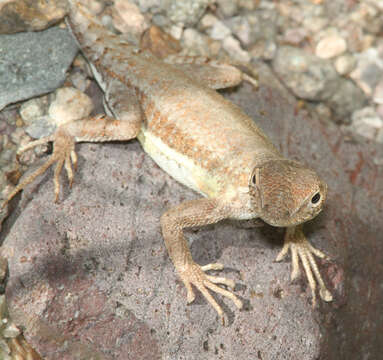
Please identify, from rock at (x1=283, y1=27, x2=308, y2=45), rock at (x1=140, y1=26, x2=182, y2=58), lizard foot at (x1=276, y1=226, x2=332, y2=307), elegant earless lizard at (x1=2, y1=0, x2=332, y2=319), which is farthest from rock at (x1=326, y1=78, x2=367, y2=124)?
lizard foot at (x1=276, y1=226, x2=332, y2=307)

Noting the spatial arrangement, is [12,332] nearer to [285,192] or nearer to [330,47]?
[285,192]

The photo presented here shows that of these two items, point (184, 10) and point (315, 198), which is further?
point (184, 10)

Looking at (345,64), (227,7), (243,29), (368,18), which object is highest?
(227,7)

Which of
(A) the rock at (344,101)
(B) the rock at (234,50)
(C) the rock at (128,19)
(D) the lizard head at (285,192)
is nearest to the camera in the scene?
(D) the lizard head at (285,192)

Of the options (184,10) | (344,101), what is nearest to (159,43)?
(184,10)

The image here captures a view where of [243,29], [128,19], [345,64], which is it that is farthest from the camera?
[345,64]

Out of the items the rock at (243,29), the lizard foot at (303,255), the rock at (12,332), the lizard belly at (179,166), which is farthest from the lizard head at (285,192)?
the rock at (243,29)

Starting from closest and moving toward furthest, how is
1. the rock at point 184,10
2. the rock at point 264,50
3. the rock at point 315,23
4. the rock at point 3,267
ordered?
the rock at point 3,267 → the rock at point 184,10 → the rock at point 264,50 → the rock at point 315,23

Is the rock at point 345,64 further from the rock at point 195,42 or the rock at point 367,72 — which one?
the rock at point 195,42

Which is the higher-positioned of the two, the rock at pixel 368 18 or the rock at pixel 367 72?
the rock at pixel 368 18
